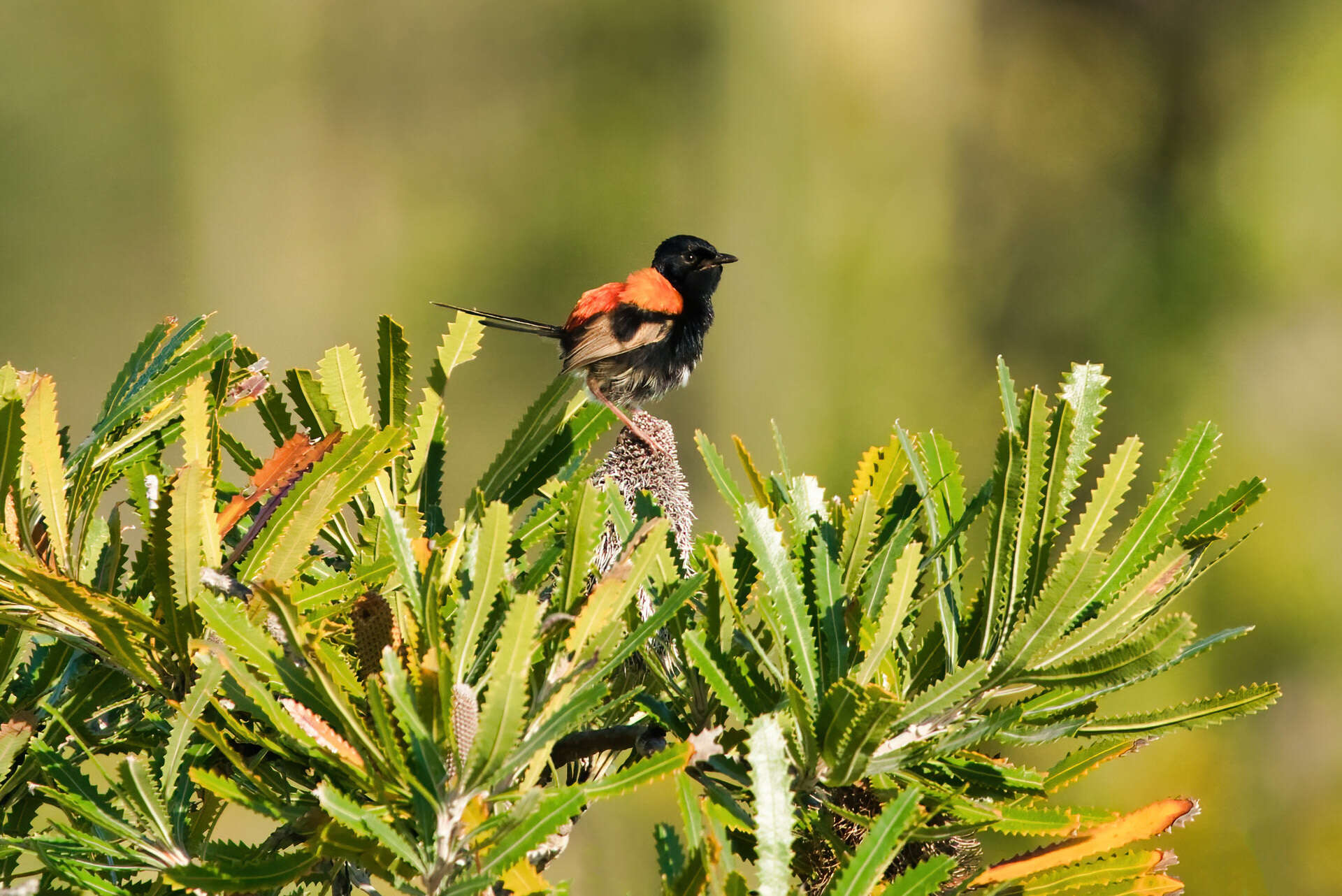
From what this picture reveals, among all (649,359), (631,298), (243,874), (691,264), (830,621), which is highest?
(691,264)

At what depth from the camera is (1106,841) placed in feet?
1.59

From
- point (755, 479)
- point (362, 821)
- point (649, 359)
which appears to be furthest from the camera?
point (649, 359)

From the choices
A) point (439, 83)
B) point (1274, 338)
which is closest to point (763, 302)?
point (439, 83)

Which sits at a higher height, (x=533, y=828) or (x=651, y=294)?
(x=651, y=294)

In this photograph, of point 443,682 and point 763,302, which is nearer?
point 443,682

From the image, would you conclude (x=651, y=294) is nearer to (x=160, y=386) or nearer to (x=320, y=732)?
(x=160, y=386)

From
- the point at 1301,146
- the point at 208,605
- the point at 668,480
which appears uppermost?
the point at 1301,146

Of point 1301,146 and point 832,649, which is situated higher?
point 1301,146

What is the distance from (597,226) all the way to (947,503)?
229 centimetres

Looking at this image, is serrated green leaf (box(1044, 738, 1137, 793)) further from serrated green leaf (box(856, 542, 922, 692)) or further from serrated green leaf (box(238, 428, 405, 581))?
serrated green leaf (box(238, 428, 405, 581))

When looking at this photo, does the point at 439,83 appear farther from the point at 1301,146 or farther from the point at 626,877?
the point at 1301,146

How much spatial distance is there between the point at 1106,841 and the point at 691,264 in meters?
1.89

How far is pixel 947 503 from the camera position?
0.51 metres

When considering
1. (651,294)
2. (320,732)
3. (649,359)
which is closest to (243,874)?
(320,732)
